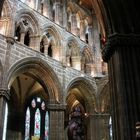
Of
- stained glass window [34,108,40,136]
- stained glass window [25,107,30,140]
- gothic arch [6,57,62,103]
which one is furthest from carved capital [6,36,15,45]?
stained glass window [34,108,40,136]

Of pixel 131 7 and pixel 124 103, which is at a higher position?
pixel 131 7

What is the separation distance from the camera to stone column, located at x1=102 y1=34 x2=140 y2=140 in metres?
8.11

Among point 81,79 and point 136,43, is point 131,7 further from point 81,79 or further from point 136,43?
point 81,79

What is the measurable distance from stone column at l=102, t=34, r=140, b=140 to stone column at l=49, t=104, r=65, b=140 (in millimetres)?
9279

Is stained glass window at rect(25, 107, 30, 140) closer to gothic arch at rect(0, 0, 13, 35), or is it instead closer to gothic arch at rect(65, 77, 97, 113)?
gothic arch at rect(65, 77, 97, 113)

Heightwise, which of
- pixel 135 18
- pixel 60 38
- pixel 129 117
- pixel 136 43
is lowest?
pixel 129 117

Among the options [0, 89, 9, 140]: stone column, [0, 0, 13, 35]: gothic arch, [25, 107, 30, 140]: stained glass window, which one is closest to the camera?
[0, 89, 9, 140]: stone column

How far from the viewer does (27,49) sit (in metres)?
17.4

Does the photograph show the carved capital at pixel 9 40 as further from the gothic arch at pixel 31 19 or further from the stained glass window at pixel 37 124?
the stained glass window at pixel 37 124

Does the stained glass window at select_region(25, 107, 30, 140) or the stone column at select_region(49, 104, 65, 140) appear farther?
the stained glass window at select_region(25, 107, 30, 140)

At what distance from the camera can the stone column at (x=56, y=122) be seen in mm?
17688

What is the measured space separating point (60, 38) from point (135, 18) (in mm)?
11186

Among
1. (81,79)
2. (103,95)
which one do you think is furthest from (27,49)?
(103,95)

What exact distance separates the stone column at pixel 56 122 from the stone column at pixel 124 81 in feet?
30.4
